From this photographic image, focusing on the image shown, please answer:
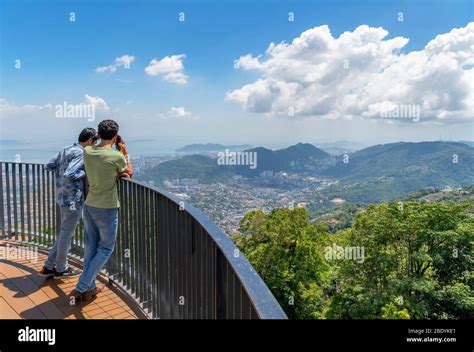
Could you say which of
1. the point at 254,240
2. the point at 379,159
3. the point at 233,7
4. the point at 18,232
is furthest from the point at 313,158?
the point at 18,232

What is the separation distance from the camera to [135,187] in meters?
3.37

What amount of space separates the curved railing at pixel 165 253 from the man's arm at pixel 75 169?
51 centimetres

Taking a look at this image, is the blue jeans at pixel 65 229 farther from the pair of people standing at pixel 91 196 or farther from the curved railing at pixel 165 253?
the curved railing at pixel 165 253

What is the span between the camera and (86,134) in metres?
3.68

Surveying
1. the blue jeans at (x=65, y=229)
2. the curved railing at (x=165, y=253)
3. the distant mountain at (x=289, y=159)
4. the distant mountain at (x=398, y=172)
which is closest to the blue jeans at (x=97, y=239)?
the curved railing at (x=165, y=253)

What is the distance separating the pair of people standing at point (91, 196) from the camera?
3.18 meters

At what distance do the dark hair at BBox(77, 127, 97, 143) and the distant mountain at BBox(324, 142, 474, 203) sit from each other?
9679 cm

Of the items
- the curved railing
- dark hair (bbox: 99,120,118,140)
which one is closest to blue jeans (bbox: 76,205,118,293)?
the curved railing

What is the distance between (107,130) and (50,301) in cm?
178

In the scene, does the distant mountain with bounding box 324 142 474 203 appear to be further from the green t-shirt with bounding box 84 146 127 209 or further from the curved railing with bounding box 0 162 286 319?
the green t-shirt with bounding box 84 146 127 209

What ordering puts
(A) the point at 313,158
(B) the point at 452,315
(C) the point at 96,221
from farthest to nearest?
(A) the point at 313,158
(B) the point at 452,315
(C) the point at 96,221

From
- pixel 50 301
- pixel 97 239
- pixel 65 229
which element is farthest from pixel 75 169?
pixel 50 301

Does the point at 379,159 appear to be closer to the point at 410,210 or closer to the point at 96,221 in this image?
the point at 410,210
